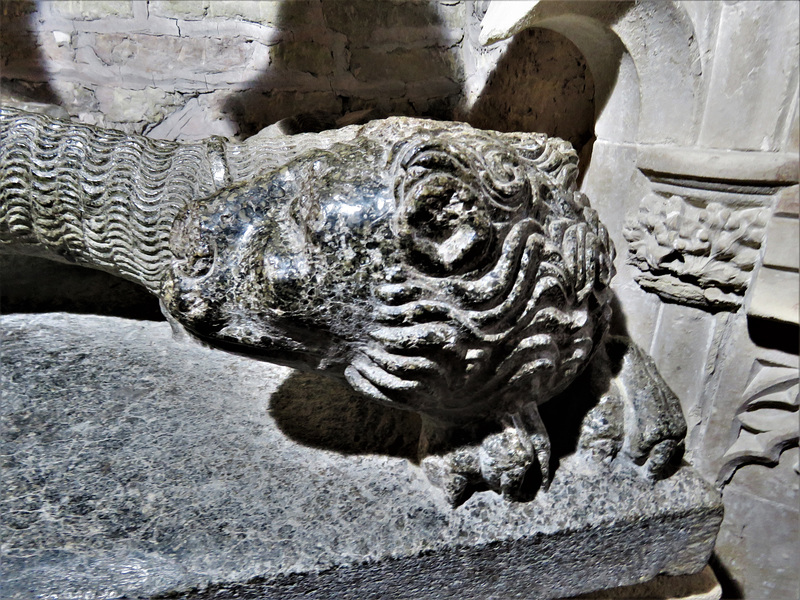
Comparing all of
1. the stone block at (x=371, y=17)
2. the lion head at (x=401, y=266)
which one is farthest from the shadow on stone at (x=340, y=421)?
the stone block at (x=371, y=17)

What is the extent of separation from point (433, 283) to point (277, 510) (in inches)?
17.3

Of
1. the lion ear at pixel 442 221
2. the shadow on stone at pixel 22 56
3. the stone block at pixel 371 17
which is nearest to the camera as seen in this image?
the lion ear at pixel 442 221

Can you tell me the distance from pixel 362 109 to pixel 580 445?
1.23 meters

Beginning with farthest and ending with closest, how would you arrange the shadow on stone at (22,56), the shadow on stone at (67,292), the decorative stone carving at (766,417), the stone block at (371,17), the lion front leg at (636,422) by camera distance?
the stone block at (371,17) → the shadow on stone at (22,56) → the shadow on stone at (67,292) → the decorative stone carving at (766,417) → the lion front leg at (636,422)

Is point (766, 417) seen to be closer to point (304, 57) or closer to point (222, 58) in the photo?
point (304, 57)

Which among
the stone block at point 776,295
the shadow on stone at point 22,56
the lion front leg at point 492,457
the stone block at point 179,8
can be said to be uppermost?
the stone block at point 179,8

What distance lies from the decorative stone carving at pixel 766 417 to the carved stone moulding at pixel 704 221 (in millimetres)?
167

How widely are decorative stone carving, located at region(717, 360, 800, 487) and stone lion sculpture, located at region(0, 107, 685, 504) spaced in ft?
1.22

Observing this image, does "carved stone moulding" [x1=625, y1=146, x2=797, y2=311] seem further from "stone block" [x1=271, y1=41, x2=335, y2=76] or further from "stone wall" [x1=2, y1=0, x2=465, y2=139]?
→ "stone block" [x1=271, y1=41, x2=335, y2=76]

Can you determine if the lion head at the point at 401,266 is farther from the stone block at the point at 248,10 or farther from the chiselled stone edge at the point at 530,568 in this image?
the stone block at the point at 248,10

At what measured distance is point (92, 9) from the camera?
1.63m

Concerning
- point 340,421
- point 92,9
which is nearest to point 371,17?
point 92,9

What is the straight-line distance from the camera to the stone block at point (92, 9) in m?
1.62

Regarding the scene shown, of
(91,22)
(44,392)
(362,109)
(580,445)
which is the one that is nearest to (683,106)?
(580,445)
